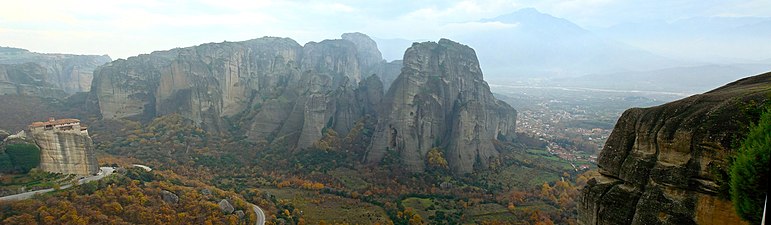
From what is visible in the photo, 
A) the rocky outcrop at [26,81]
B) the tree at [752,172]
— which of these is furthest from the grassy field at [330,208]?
the rocky outcrop at [26,81]

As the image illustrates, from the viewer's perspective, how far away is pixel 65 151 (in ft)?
99.2

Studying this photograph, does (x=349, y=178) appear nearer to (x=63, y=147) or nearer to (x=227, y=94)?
(x=63, y=147)

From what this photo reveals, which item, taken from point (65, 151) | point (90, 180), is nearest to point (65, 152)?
point (65, 151)

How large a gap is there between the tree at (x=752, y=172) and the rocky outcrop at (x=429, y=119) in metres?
42.2

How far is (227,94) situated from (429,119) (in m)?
36.5

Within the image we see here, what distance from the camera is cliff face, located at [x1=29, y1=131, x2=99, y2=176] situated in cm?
2931

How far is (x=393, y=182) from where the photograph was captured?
45.7 m

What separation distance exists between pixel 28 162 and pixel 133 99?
39220 mm

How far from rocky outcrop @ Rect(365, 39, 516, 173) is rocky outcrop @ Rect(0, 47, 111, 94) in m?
60.8

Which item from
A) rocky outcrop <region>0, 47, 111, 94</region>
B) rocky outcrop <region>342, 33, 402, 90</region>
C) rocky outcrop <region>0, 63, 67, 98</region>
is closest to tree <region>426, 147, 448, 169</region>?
rocky outcrop <region>342, 33, 402, 90</region>

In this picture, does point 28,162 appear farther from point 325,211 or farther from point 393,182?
point 393,182

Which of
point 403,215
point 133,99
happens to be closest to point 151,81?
point 133,99

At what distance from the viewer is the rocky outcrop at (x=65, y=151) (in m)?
29.3

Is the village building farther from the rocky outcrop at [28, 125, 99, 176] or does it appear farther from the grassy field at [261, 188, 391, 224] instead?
the grassy field at [261, 188, 391, 224]
